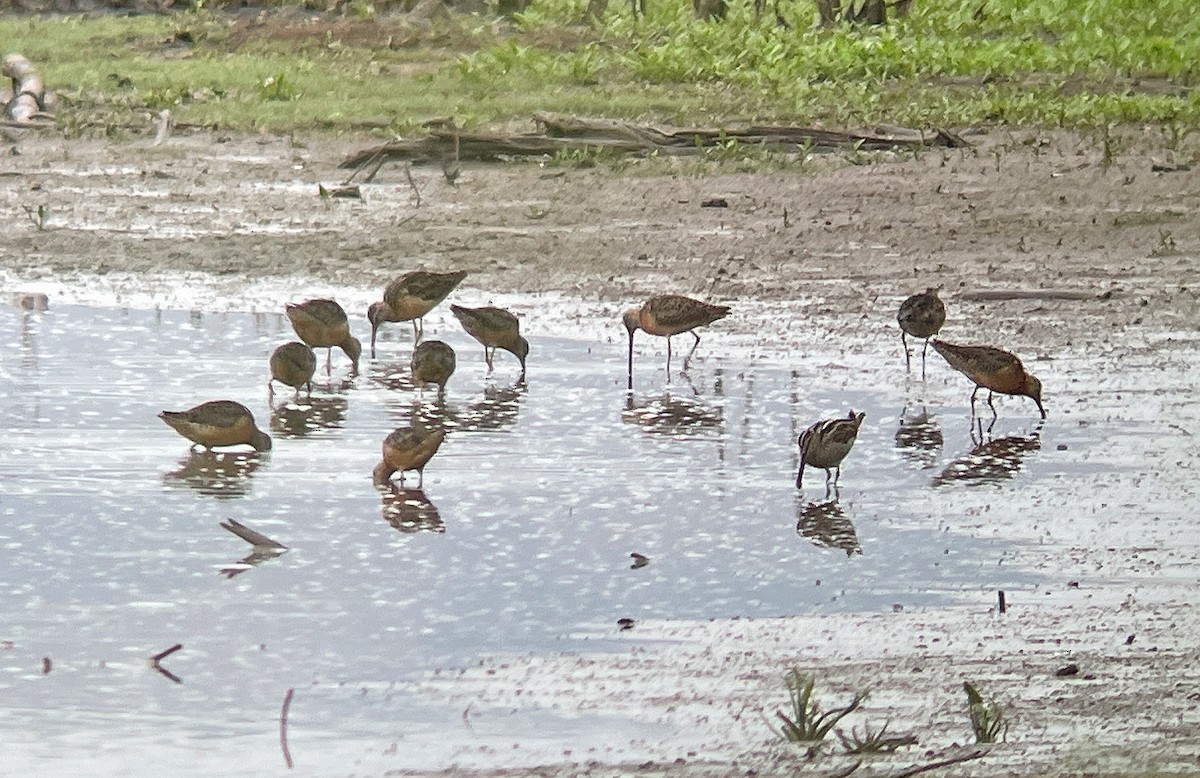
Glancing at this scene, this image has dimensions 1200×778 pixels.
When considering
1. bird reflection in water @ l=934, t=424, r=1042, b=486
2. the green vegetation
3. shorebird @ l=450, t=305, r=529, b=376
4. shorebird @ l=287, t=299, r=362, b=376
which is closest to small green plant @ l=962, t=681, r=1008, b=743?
bird reflection in water @ l=934, t=424, r=1042, b=486

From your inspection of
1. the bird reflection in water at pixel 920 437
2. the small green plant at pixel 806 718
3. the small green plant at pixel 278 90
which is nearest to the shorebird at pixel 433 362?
the bird reflection in water at pixel 920 437

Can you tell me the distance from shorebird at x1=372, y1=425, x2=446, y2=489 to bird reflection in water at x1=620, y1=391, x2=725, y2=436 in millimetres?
1256

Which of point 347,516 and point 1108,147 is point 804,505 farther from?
point 1108,147

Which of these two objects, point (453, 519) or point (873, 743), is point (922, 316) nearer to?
point (453, 519)

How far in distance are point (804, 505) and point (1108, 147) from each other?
27.6ft

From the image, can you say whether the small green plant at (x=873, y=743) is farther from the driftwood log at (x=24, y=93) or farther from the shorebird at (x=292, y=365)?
the driftwood log at (x=24, y=93)

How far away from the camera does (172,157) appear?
17.0 meters

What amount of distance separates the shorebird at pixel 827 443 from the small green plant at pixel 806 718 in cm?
236

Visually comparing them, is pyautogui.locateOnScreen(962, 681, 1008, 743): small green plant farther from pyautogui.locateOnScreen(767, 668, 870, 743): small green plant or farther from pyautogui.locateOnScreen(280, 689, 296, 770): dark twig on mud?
pyautogui.locateOnScreen(280, 689, 296, 770): dark twig on mud

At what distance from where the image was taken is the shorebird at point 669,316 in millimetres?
9562

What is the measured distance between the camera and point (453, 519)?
6.90 metres

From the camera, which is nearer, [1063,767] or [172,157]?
[1063,767]

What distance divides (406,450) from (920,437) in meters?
2.01

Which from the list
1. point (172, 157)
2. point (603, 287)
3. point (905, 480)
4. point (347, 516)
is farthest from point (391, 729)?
point (172, 157)
